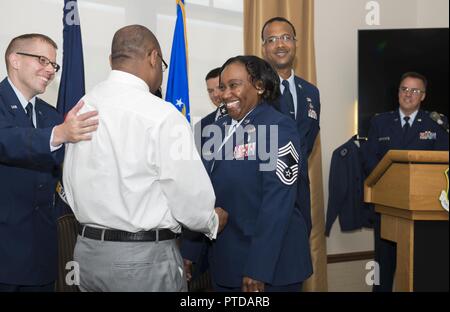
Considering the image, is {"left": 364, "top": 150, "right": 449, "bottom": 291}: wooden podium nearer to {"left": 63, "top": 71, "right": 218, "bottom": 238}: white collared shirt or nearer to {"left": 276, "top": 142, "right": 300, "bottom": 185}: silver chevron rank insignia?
{"left": 276, "top": 142, "right": 300, "bottom": 185}: silver chevron rank insignia

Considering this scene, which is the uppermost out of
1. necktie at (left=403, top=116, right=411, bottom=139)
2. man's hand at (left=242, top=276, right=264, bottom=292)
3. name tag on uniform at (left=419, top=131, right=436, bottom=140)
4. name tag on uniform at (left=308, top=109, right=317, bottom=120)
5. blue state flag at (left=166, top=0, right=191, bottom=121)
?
blue state flag at (left=166, top=0, right=191, bottom=121)

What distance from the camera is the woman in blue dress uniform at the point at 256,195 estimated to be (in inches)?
71.0

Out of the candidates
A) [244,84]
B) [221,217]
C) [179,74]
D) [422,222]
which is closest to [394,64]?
[179,74]

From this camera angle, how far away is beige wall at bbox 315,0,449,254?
4.67 metres

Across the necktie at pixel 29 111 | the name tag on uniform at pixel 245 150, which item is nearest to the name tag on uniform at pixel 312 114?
the name tag on uniform at pixel 245 150

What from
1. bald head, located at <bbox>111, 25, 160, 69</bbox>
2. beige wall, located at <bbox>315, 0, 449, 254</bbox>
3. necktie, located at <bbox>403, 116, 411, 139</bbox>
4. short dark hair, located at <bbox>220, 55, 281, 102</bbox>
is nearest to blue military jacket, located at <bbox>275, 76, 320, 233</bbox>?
short dark hair, located at <bbox>220, 55, 281, 102</bbox>

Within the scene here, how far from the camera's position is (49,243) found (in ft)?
7.29

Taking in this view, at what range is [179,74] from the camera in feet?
12.0

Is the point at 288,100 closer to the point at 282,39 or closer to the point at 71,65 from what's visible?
the point at 282,39

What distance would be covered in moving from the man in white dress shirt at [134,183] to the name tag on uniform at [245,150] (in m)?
0.29

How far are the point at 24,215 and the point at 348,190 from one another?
8.98ft

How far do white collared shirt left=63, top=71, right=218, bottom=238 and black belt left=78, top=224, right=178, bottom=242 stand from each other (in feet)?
0.07

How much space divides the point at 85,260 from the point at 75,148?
375mm

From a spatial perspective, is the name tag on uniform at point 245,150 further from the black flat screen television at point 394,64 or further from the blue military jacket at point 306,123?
the black flat screen television at point 394,64
